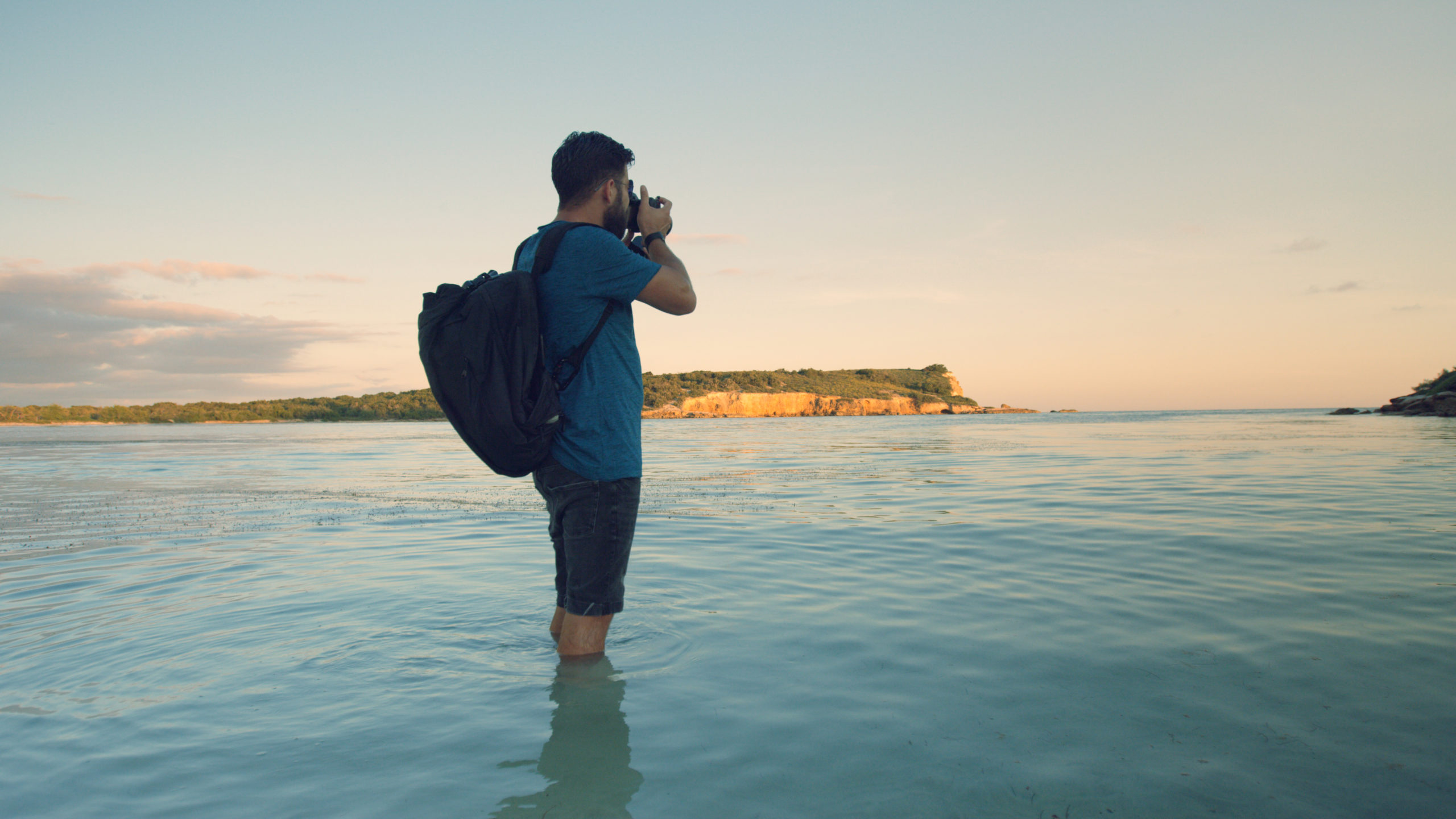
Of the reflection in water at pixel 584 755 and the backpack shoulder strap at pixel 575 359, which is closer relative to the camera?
the reflection in water at pixel 584 755

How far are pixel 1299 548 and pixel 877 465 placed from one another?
12916 millimetres

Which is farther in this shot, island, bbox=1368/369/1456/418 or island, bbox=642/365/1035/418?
island, bbox=642/365/1035/418

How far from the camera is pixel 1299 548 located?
282 inches

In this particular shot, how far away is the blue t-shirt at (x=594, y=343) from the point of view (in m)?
3.39

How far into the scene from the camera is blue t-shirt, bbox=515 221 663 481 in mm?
3387

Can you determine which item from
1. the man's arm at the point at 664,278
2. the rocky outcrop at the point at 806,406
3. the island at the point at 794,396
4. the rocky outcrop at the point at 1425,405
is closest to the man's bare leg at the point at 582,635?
the man's arm at the point at 664,278

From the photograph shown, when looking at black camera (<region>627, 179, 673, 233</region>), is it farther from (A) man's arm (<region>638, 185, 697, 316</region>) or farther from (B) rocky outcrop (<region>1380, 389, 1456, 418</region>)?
(B) rocky outcrop (<region>1380, 389, 1456, 418</region>)

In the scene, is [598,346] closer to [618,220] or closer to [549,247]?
[549,247]

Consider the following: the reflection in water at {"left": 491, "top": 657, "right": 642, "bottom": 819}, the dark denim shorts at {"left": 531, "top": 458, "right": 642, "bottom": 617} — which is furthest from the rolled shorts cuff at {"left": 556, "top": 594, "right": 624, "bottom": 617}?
the reflection in water at {"left": 491, "top": 657, "right": 642, "bottom": 819}

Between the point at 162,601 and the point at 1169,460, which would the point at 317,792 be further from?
the point at 1169,460

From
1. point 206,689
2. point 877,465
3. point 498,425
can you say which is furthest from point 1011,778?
point 877,465

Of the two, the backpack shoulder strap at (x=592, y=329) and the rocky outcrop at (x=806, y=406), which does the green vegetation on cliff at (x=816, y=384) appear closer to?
the rocky outcrop at (x=806, y=406)

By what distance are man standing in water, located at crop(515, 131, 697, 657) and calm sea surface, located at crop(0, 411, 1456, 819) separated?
0.77m

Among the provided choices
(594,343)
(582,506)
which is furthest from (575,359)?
(582,506)
